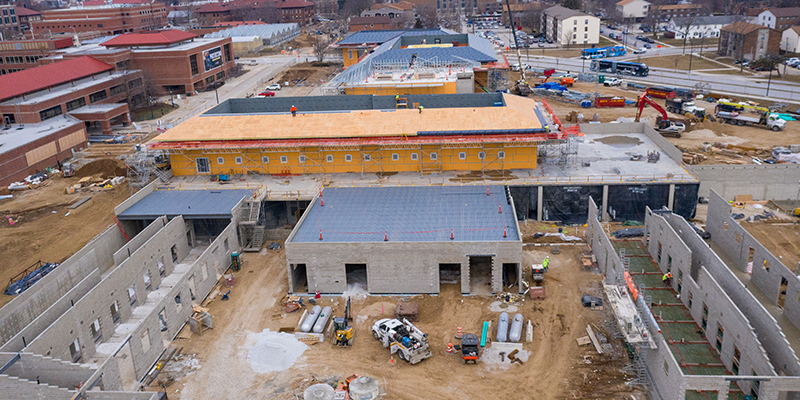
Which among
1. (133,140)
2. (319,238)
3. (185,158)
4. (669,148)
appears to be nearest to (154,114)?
(133,140)

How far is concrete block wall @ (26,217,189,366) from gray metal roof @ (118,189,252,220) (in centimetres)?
230

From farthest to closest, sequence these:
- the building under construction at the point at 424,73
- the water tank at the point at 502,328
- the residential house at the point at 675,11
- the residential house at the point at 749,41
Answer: the residential house at the point at 675,11 → the residential house at the point at 749,41 → the building under construction at the point at 424,73 → the water tank at the point at 502,328

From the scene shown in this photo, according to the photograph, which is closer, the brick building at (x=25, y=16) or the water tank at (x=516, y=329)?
the water tank at (x=516, y=329)

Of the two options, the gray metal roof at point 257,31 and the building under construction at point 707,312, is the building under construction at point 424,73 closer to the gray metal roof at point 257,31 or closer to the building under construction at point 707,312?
the building under construction at point 707,312

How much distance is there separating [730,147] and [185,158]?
50052 mm

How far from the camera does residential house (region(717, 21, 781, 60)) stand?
327 ft

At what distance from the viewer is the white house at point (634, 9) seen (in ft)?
527

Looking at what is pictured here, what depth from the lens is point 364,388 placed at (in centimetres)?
2652

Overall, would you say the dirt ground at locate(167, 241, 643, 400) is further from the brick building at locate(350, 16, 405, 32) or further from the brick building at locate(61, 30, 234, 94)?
the brick building at locate(350, 16, 405, 32)

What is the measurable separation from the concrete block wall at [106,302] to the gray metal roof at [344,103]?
18.4 metres

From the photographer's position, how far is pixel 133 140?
221 feet

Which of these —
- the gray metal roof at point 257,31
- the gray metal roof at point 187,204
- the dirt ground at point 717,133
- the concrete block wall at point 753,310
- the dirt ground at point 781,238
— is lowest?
the dirt ground at point 781,238

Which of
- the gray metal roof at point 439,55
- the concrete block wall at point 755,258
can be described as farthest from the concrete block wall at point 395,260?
the gray metal roof at point 439,55

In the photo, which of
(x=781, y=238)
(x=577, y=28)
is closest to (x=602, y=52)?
(x=577, y=28)
